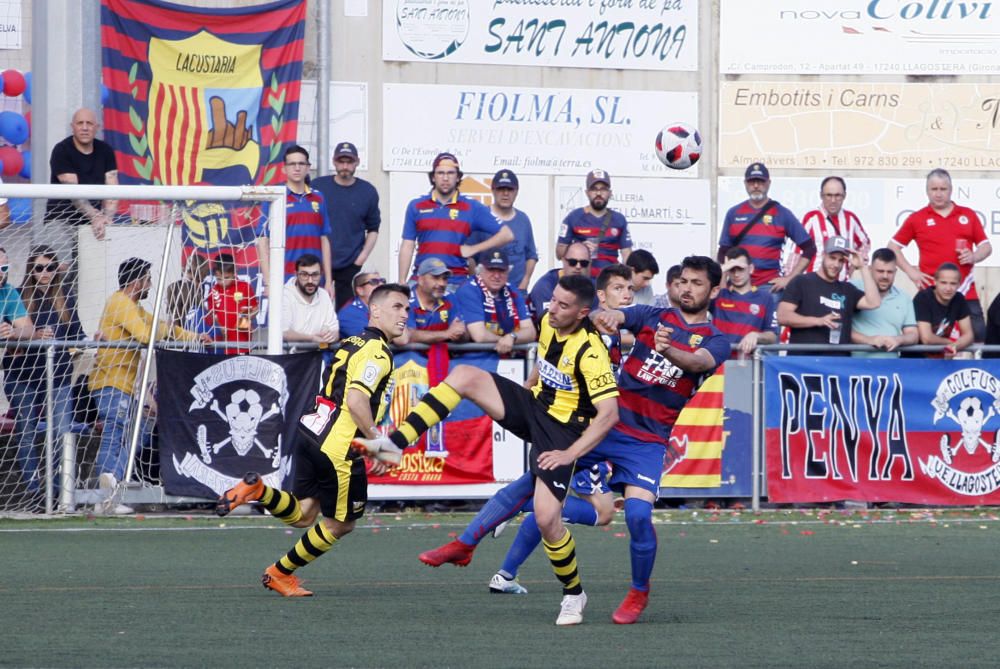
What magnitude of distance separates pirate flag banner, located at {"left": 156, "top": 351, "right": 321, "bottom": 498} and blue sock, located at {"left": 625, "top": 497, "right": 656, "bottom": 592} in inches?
185

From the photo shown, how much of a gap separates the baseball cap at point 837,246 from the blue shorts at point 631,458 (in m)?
5.54

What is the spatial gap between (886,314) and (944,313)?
1.79 ft

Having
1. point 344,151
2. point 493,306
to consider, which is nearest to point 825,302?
point 493,306

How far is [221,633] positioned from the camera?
6730 millimetres

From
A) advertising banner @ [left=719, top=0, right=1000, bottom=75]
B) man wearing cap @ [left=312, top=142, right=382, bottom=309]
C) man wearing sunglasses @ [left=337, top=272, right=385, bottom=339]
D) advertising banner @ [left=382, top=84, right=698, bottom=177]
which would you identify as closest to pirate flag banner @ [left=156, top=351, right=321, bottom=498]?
man wearing sunglasses @ [left=337, top=272, right=385, bottom=339]

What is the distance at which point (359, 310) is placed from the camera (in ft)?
41.4

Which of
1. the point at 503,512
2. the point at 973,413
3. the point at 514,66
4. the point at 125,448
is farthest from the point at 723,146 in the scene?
the point at 503,512

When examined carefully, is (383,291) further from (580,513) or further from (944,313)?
(944,313)

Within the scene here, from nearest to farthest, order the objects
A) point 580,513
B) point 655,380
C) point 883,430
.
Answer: point 655,380
point 580,513
point 883,430

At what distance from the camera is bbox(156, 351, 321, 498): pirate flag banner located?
1182cm

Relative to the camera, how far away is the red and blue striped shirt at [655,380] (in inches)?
314

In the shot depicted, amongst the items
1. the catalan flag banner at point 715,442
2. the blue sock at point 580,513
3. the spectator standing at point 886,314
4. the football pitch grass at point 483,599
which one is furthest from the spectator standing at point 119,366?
the spectator standing at point 886,314

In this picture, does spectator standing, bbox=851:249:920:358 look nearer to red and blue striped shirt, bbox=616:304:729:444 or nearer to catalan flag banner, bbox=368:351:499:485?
catalan flag banner, bbox=368:351:499:485

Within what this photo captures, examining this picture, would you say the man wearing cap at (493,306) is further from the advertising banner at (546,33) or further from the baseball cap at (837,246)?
the advertising banner at (546,33)
